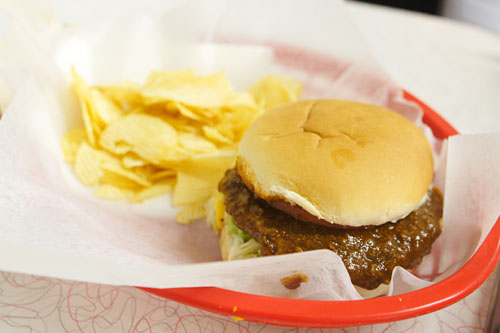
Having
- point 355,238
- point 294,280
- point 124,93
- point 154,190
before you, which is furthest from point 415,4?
point 294,280

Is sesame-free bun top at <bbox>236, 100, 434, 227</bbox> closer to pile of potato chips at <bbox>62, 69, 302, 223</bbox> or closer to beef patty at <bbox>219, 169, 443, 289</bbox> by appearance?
beef patty at <bbox>219, 169, 443, 289</bbox>

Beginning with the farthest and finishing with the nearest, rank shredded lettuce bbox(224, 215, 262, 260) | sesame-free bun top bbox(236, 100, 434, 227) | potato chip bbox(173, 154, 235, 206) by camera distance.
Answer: potato chip bbox(173, 154, 235, 206) < shredded lettuce bbox(224, 215, 262, 260) < sesame-free bun top bbox(236, 100, 434, 227)

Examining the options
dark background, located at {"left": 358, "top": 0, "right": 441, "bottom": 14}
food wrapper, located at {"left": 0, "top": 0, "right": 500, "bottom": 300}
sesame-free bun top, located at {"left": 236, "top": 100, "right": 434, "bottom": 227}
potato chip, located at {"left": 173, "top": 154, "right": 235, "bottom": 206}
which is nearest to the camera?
food wrapper, located at {"left": 0, "top": 0, "right": 500, "bottom": 300}

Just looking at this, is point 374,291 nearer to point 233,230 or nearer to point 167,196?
point 233,230

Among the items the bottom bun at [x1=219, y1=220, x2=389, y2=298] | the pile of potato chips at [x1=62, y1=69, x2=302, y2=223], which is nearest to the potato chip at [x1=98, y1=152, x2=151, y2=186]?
the pile of potato chips at [x1=62, y1=69, x2=302, y2=223]

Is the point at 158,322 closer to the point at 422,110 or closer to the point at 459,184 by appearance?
the point at 459,184

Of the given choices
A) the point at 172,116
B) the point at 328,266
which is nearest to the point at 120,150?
the point at 172,116

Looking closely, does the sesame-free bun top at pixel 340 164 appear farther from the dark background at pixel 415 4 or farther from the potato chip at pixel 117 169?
the dark background at pixel 415 4
